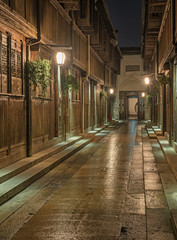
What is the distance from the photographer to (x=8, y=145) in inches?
A: 336

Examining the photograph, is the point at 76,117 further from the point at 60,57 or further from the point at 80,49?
the point at 60,57

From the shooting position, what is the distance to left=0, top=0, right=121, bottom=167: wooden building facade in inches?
332

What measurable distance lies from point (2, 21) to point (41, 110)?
3902mm

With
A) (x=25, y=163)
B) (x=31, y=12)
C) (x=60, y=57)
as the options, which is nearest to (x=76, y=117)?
(x=60, y=57)

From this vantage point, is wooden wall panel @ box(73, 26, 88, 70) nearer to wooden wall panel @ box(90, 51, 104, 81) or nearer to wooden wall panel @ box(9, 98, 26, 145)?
wooden wall panel @ box(90, 51, 104, 81)

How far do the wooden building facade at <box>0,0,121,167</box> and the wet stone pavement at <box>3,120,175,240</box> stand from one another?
1600 mm

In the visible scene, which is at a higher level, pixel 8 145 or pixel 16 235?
pixel 8 145

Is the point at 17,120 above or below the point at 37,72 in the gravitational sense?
below

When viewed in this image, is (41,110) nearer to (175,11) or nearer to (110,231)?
(175,11)

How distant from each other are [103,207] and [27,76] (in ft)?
16.7

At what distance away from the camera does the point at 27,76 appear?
9.78 m

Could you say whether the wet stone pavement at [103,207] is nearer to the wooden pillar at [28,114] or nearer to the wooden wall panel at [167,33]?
the wooden pillar at [28,114]

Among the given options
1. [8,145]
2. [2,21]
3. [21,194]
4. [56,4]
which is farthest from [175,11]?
[21,194]

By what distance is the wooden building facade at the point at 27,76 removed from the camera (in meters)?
8.43
